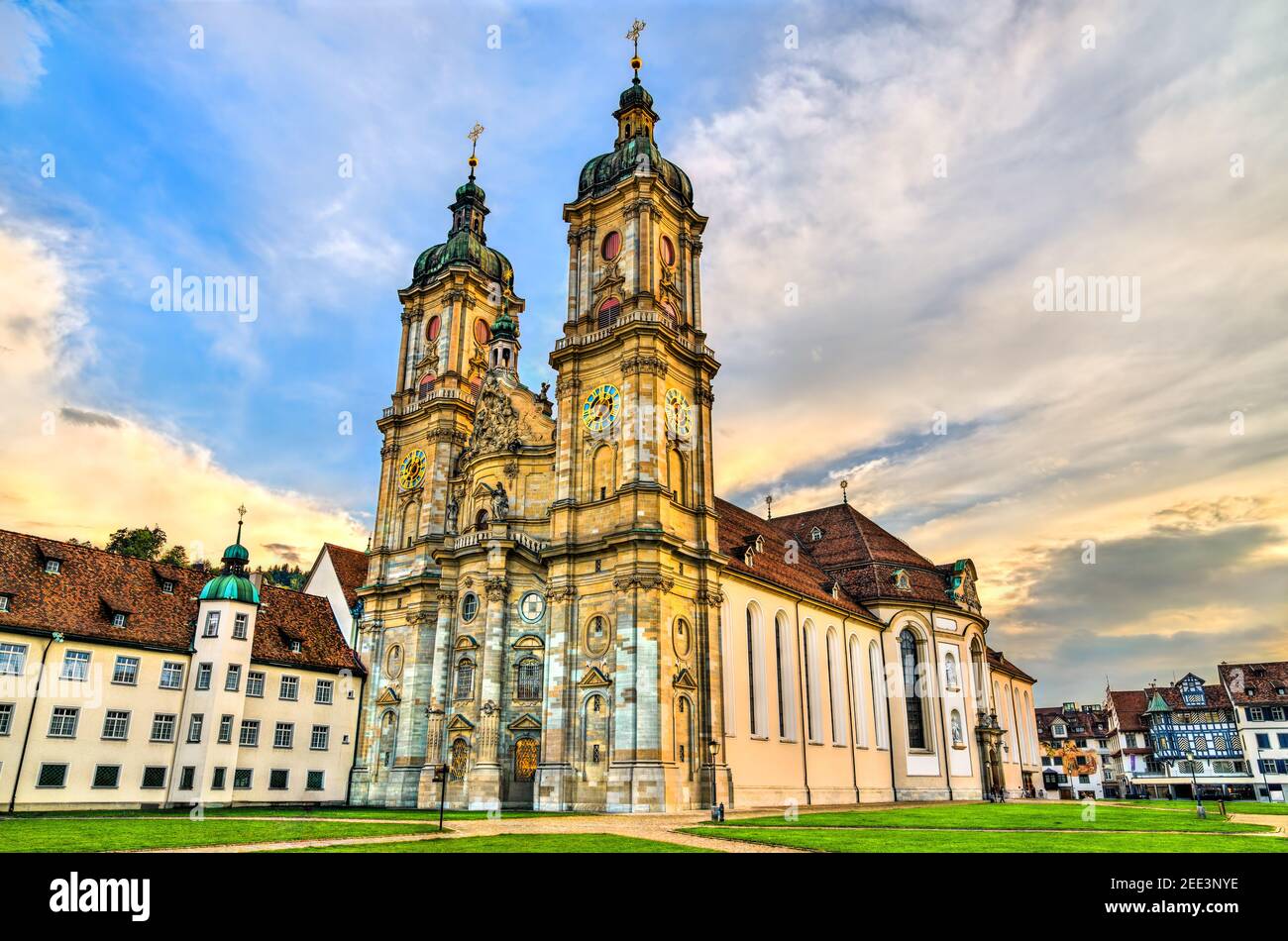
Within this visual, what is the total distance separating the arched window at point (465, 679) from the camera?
1777 inches

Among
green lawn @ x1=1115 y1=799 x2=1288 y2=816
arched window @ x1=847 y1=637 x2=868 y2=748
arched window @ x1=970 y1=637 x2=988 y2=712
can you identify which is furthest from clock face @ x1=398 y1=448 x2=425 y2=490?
green lawn @ x1=1115 y1=799 x2=1288 y2=816

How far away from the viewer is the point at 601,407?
45.2m

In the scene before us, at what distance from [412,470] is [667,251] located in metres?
22.3

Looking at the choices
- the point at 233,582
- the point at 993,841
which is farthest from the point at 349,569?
the point at 993,841

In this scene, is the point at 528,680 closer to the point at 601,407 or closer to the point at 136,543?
the point at 601,407

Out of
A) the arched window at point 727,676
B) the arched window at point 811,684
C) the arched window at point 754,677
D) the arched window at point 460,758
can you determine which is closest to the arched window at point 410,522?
the arched window at point 460,758

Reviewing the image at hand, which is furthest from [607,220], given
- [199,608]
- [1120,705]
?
[1120,705]

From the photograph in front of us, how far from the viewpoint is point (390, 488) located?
57531 millimetres

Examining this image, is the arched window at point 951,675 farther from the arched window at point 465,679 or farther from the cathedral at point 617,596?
the arched window at point 465,679

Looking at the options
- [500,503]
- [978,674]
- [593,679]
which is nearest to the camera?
[593,679]

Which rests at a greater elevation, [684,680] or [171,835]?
[684,680]

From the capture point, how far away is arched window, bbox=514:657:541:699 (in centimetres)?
4316
